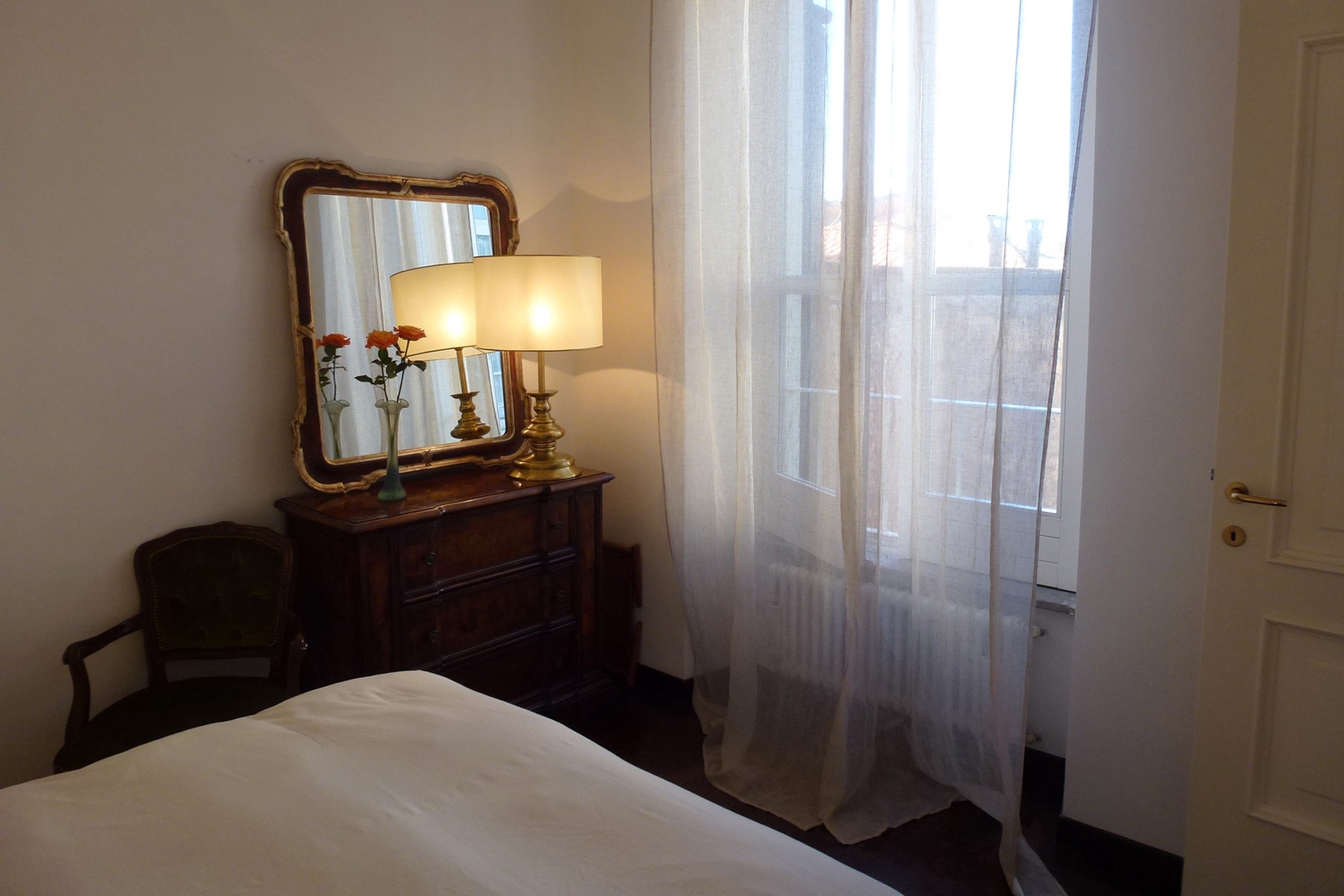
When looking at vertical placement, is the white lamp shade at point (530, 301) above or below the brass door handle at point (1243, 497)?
above

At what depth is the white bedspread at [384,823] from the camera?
1234 mm

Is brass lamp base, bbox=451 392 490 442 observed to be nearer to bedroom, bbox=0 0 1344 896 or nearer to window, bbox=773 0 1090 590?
bedroom, bbox=0 0 1344 896

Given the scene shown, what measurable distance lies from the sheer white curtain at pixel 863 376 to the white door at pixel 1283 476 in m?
0.40

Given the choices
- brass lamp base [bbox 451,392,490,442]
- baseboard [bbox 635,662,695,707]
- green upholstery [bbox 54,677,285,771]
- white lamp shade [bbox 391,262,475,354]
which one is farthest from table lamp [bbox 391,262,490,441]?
baseboard [bbox 635,662,695,707]

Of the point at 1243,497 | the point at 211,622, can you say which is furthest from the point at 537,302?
the point at 1243,497

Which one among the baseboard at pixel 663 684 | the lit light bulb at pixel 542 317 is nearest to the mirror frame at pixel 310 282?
the lit light bulb at pixel 542 317

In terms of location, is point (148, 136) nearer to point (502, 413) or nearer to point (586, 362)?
point (502, 413)

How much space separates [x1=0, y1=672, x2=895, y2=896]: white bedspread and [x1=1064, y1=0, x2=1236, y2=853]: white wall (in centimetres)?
130

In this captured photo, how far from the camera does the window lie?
2201 mm

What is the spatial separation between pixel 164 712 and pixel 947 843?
203 cm

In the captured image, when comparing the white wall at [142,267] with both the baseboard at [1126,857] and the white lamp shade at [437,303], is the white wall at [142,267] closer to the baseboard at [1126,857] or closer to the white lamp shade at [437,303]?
the white lamp shade at [437,303]

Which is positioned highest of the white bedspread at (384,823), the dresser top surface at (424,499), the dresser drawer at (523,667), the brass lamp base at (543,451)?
the brass lamp base at (543,451)

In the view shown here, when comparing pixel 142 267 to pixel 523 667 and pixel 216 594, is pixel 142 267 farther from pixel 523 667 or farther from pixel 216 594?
pixel 523 667

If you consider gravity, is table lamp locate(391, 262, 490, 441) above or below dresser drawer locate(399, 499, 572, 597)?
above
